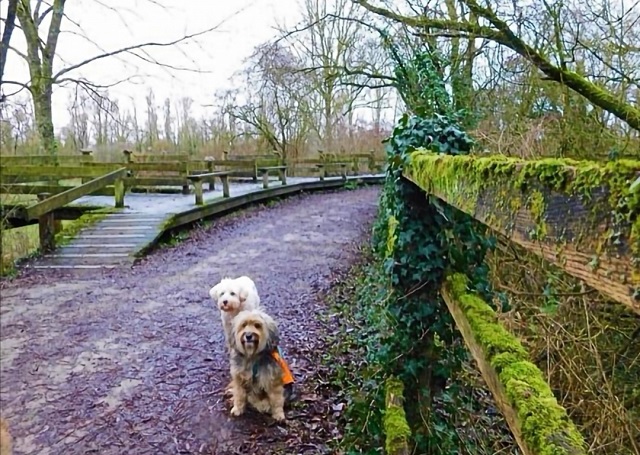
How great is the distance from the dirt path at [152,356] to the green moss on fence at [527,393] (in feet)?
6.90

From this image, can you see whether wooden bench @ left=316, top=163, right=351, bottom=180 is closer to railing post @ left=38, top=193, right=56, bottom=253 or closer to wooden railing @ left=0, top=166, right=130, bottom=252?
wooden railing @ left=0, top=166, right=130, bottom=252

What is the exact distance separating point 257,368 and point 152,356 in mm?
1530

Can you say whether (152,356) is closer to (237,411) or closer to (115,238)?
(237,411)

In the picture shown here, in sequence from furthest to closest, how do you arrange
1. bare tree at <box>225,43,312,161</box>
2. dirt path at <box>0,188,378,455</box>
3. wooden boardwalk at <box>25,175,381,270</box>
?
bare tree at <box>225,43,312,161</box> → wooden boardwalk at <box>25,175,381,270</box> → dirt path at <box>0,188,378,455</box>

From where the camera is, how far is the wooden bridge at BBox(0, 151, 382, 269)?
26.7 feet

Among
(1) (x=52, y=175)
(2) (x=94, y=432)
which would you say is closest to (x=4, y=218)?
(1) (x=52, y=175)

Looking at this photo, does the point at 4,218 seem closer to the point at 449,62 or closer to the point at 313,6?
the point at 449,62

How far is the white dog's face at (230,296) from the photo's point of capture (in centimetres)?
437

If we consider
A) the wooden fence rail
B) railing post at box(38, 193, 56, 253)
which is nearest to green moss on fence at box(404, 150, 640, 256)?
the wooden fence rail

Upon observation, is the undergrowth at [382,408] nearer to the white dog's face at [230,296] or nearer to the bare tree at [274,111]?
the white dog's face at [230,296]

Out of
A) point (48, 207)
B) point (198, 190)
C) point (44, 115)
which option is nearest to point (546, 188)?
point (48, 207)

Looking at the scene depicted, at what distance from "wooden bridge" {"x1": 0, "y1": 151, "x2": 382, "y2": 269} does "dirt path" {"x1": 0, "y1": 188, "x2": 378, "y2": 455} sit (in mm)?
758

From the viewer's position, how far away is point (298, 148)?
72.0ft

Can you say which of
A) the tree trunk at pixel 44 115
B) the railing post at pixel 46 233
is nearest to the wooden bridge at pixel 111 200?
the railing post at pixel 46 233
